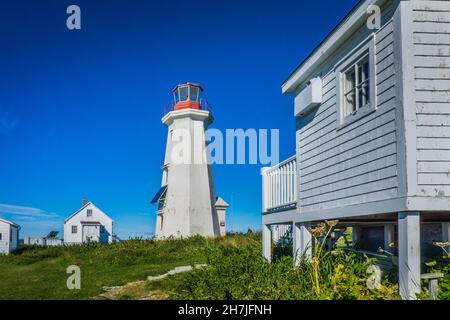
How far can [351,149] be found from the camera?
7.77 metres

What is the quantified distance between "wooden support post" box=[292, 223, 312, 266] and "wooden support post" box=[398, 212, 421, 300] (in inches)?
132

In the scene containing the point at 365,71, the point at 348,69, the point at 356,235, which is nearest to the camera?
the point at 365,71

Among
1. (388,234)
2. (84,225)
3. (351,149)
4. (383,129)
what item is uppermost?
(383,129)

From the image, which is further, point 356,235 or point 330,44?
point 356,235

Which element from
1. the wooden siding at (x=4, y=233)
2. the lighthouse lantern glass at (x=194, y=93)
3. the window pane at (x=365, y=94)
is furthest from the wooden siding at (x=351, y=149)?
the wooden siding at (x=4, y=233)

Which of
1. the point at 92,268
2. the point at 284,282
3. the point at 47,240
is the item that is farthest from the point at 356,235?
the point at 47,240

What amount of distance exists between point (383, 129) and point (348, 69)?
174 cm

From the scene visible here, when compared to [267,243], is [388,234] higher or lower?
higher

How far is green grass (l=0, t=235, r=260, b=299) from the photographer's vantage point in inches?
404

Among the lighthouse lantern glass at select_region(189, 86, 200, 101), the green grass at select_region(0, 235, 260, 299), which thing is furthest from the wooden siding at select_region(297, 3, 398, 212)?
the lighthouse lantern glass at select_region(189, 86, 200, 101)

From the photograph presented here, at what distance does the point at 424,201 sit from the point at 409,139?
2.54 feet

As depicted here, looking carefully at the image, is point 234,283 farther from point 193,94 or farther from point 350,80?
point 193,94

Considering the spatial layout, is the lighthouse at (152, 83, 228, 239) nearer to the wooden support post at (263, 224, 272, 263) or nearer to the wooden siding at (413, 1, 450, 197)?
the wooden support post at (263, 224, 272, 263)

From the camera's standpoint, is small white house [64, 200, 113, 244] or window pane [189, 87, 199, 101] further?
small white house [64, 200, 113, 244]
